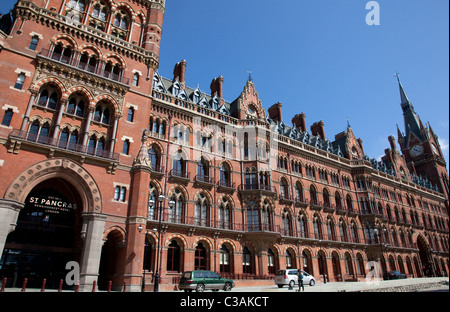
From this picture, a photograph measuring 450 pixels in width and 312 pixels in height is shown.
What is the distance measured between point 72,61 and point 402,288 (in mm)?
38007

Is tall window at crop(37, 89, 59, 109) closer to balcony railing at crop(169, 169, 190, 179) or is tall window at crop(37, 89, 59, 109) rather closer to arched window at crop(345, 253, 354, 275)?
balcony railing at crop(169, 169, 190, 179)

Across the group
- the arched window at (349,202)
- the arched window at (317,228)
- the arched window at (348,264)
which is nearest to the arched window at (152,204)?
the arched window at (317,228)

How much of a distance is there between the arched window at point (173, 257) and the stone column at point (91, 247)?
23.8 ft

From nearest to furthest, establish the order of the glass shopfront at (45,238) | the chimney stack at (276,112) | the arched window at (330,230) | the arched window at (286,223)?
the glass shopfront at (45,238) → the arched window at (286,223) → the arched window at (330,230) → the chimney stack at (276,112)

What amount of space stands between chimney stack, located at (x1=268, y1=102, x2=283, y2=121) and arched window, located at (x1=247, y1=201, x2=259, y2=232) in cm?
1906

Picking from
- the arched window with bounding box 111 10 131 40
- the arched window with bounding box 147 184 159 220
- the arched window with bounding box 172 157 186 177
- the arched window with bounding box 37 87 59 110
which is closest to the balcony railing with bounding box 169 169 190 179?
the arched window with bounding box 172 157 186 177

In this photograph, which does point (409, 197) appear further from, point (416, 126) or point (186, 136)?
point (186, 136)

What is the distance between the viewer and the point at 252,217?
33625mm

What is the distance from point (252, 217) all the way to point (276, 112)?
2191 centimetres

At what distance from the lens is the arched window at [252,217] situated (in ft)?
108

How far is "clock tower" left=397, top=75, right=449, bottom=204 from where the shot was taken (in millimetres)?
72750

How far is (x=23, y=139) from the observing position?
21109mm

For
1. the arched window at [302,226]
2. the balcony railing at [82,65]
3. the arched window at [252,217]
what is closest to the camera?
the balcony railing at [82,65]

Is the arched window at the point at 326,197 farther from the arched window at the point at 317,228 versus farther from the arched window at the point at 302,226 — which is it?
the arched window at the point at 302,226
